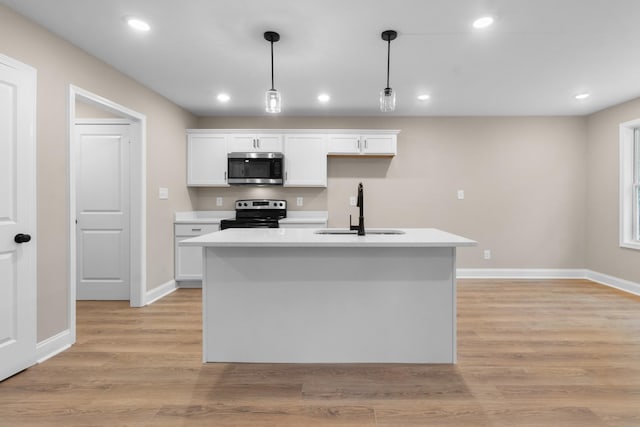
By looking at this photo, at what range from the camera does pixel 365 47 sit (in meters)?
2.87

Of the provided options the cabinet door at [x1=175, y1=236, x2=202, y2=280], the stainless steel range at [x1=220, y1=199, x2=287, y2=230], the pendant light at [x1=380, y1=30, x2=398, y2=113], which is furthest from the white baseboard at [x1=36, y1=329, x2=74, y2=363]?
the pendant light at [x1=380, y1=30, x2=398, y2=113]

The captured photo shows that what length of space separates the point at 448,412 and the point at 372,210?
340 centimetres

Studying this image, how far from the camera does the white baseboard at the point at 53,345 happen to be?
8.00 ft

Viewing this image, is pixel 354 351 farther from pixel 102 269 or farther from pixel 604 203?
pixel 604 203

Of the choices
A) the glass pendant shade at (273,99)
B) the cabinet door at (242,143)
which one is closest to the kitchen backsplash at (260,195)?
the cabinet door at (242,143)

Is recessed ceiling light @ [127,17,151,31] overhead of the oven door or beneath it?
overhead

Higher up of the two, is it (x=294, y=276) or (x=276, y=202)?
(x=276, y=202)

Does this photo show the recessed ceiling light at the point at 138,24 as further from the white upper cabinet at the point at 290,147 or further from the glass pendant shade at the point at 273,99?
the white upper cabinet at the point at 290,147

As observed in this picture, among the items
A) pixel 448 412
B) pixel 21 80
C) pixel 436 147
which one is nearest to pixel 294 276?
pixel 448 412

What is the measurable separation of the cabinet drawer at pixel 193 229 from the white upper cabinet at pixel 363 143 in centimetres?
184

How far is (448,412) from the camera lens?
72.3 inches

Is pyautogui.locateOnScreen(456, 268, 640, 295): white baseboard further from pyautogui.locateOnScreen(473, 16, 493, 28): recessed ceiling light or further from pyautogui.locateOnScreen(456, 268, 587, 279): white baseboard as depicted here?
pyautogui.locateOnScreen(473, 16, 493, 28): recessed ceiling light

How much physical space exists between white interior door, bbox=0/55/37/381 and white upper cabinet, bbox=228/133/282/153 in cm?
252

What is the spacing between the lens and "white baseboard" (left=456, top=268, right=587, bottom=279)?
5.03 m
